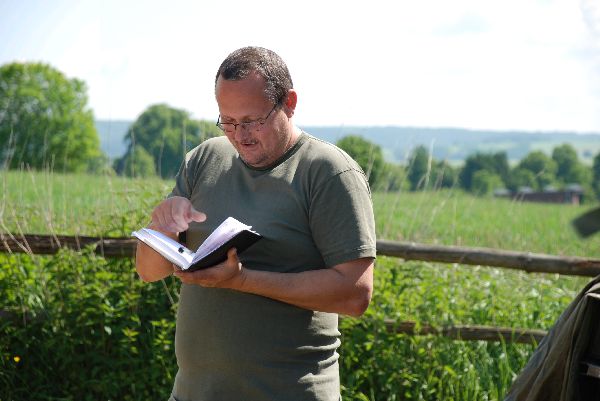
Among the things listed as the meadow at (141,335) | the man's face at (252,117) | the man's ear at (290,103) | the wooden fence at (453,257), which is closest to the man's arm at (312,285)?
the man's face at (252,117)

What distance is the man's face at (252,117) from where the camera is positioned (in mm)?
2295

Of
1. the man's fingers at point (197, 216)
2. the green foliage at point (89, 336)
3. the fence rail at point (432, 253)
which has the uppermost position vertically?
the man's fingers at point (197, 216)

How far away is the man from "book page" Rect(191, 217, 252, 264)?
0.41ft

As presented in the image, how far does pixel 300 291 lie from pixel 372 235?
24cm

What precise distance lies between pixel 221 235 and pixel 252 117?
1.14 ft

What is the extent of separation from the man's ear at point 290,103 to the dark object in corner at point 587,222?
4.27ft

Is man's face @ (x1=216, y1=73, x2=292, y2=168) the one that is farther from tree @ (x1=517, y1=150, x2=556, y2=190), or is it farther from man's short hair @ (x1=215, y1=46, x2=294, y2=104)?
tree @ (x1=517, y1=150, x2=556, y2=190)

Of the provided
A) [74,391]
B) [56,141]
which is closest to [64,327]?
[74,391]

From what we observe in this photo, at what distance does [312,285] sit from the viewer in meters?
2.23

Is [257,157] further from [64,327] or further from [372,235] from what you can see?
[64,327]

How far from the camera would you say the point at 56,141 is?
59406 mm

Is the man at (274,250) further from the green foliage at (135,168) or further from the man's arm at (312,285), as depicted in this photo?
the green foliage at (135,168)

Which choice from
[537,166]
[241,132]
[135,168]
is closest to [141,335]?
[135,168]

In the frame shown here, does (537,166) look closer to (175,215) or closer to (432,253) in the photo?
(432,253)
